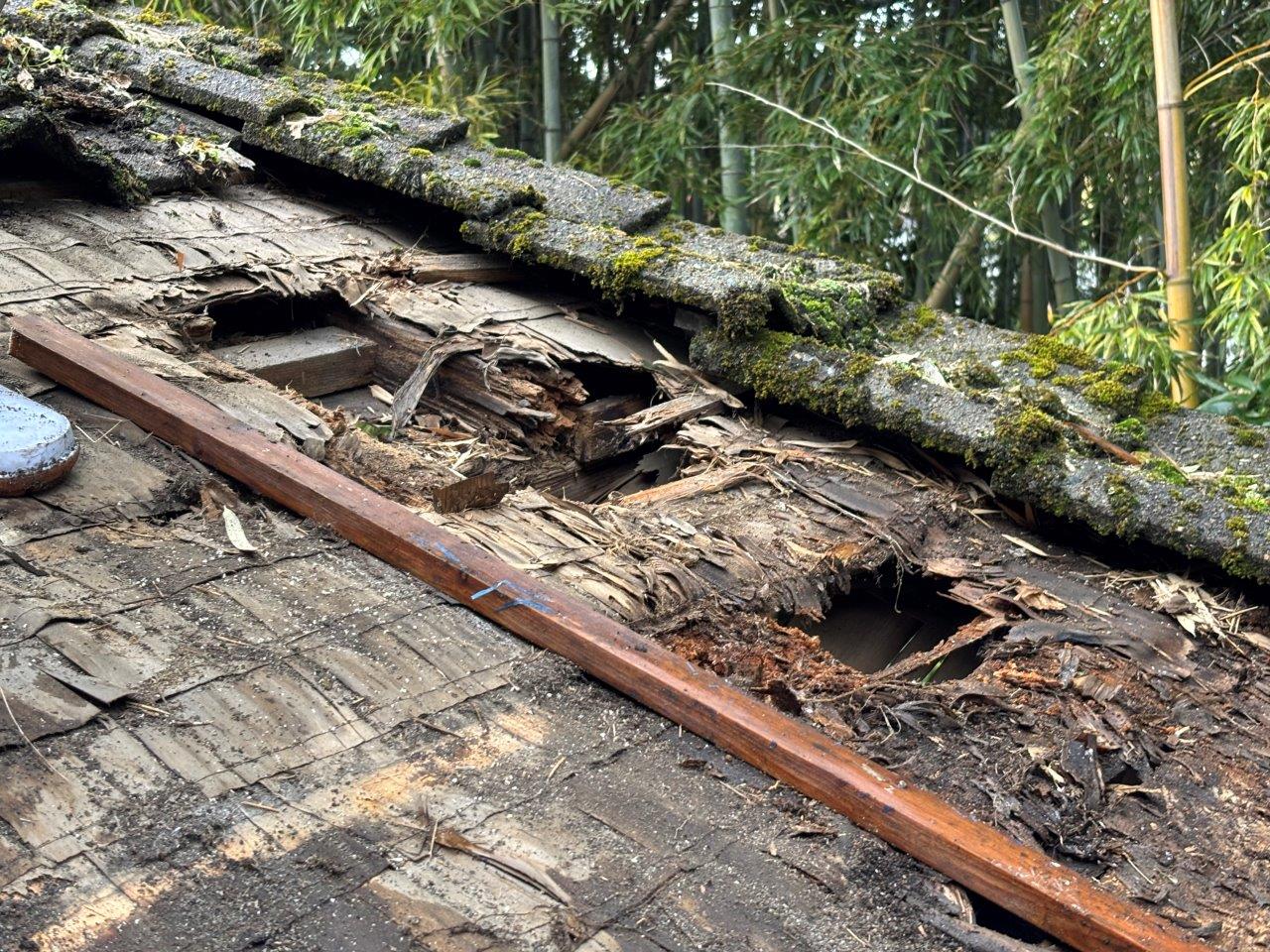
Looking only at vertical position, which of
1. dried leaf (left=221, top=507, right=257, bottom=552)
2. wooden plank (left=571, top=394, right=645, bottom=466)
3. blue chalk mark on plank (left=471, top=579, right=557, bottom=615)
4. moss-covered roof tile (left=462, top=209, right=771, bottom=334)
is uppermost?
moss-covered roof tile (left=462, top=209, right=771, bottom=334)

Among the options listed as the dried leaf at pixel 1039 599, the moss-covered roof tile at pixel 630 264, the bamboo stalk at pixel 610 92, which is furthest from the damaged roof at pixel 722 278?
the bamboo stalk at pixel 610 92

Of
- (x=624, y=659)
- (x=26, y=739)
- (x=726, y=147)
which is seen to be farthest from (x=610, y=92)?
(x=26, y=739)

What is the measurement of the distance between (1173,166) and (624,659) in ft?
11.5

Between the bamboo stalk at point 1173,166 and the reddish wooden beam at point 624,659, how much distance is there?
333cm

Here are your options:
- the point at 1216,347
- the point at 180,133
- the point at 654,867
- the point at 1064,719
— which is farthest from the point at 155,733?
the point at 1216,347

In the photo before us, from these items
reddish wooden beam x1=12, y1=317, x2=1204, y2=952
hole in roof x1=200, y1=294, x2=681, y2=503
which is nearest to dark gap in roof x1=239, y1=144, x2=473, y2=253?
hole in roof x1=200, y1=294, x2=681, y2=503

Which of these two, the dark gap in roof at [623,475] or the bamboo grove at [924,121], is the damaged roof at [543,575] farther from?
the bamboo grove at [924,121]

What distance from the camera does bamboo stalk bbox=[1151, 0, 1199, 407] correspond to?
4.93 m

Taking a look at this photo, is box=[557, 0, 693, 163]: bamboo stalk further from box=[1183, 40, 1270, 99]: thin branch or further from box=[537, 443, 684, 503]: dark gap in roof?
box=[537, 443, 684, 503]: dark gap in roof

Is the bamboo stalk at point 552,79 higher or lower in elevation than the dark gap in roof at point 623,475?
higher

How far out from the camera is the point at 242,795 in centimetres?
215

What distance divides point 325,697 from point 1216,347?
7.23 metres

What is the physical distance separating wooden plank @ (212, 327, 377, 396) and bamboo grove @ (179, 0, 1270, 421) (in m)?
2.84

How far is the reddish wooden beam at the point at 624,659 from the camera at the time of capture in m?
2.14
